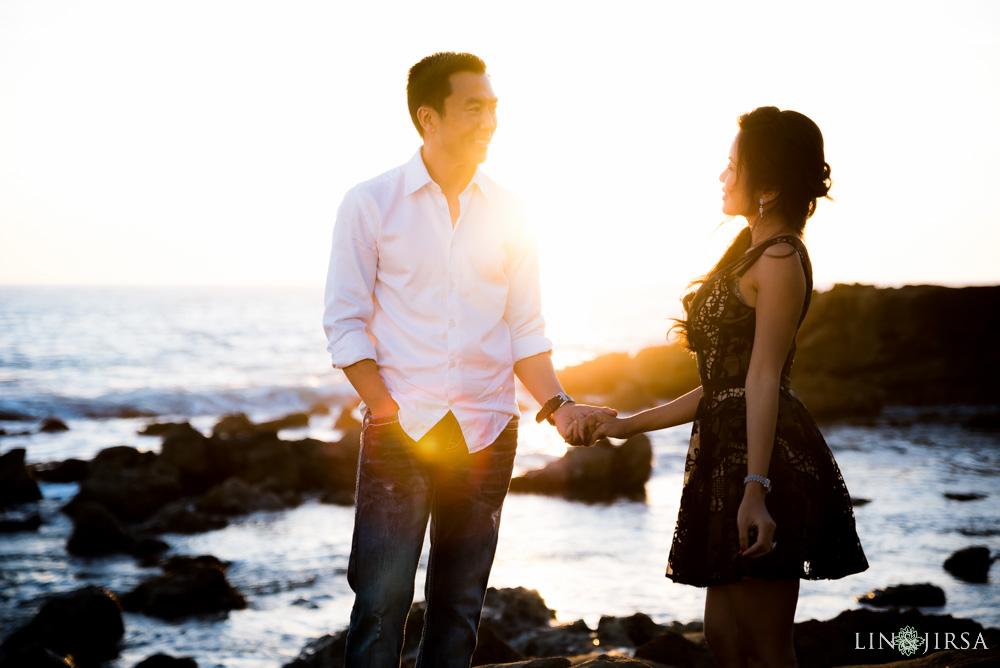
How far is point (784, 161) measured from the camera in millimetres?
2727

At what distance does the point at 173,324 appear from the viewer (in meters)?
60.9

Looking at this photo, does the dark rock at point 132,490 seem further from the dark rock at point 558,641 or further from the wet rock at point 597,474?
the dark rock at point 558,641

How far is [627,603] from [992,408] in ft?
61.5

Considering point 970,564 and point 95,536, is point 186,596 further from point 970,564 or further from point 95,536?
point 970,564

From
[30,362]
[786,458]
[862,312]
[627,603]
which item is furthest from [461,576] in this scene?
[30,362]

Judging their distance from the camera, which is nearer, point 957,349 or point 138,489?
point 138,489

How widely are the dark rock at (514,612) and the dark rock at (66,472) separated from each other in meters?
10.1

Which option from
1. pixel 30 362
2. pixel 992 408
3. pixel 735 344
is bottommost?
pixel 30 362

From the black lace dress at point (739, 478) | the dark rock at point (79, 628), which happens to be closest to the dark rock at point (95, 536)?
the dark rock at point (79, 628)

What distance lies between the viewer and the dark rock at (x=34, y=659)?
5.22 meters

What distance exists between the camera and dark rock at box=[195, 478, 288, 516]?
1130 cm

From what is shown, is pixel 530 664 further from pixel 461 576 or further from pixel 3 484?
pixel 3 484

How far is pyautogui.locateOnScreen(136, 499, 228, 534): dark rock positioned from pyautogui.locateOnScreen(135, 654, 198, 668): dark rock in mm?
4864

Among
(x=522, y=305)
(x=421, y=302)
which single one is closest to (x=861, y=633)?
(x=522, y=305)
